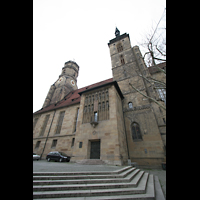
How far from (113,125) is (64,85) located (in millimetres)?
22458

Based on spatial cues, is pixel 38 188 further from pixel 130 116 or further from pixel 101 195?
pixel 130 116

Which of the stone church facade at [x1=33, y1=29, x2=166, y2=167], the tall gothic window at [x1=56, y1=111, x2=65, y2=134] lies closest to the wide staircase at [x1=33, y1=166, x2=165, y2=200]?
the stone church facade at [x1=33, y1=29, x2=166, y2=167]

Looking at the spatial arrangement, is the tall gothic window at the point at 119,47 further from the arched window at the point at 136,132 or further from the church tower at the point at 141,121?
the arched window at the point at 136,132

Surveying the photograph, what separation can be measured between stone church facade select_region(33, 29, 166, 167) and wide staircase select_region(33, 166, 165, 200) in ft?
15.7

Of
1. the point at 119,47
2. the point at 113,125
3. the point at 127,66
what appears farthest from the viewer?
the point at 119,47

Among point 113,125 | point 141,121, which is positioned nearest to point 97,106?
point 113,125

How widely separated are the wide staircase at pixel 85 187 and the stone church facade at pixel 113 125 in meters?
4.79

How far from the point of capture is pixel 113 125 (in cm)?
1066

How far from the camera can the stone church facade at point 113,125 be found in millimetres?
10538

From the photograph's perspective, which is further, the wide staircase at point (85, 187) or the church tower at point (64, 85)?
the church tower at point (64, 85)

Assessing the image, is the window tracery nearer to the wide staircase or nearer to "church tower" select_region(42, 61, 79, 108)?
the wide staircase

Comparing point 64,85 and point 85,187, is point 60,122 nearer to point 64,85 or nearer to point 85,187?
point 64,85

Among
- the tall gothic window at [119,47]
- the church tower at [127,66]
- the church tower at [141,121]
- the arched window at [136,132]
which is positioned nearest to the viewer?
the church tower at [141,121]

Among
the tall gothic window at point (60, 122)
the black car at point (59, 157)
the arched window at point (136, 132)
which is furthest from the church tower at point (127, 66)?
the tall gothic window at point (60, 122)
